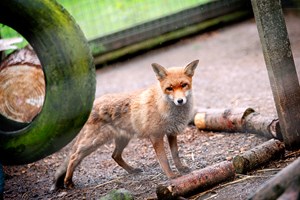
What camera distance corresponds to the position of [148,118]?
15.3ft

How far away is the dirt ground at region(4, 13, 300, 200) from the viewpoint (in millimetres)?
4531

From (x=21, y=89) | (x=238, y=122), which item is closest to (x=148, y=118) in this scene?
(x=238, y=122)

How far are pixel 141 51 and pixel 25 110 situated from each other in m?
4.55

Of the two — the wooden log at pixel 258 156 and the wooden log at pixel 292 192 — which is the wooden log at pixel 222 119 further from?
the wooden log at pixel 292 192

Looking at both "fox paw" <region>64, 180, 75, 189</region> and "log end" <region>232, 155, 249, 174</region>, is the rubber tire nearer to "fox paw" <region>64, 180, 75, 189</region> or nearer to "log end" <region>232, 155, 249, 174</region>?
"fox paw" <region>64, 180, 75, 189</region>

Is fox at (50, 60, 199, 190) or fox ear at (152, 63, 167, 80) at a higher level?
fox ear at (152, 63, 167, 80)

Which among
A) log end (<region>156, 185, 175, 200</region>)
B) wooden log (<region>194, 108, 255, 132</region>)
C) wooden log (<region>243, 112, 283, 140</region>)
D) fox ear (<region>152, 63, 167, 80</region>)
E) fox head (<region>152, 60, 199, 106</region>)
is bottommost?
log end (<region>156, 185, 175, 200</region>)

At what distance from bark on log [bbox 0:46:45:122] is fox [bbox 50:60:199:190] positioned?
65 cm

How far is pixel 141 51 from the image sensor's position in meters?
9.55

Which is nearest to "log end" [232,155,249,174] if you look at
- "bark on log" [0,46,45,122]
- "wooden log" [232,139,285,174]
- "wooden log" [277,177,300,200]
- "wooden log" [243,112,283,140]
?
"wooden log" [232,139,285,174]

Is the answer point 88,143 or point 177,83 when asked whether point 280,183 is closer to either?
point 177,83

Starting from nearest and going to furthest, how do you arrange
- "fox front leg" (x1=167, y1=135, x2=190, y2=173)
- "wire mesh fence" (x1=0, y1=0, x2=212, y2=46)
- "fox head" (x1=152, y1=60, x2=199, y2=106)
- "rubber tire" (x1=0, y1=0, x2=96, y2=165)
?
"rubber tire" (x1=0, y1=0, x2=96, y2=165) < "fox head" (x1=152, y1=60, x2=199, y2=106) < "fox front leg" (x1=167, y1=135, x2=190, y2=173) < "wire mesh fence" (x1=0, y1=0, x2=212, y2=46)

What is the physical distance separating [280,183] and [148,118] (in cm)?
211

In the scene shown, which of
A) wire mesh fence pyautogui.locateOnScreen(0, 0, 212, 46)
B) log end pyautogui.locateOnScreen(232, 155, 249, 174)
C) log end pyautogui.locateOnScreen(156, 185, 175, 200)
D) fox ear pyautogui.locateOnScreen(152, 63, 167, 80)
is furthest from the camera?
wire mesh fence pyautogui.locateOnScreen(0, 0, 212, 46)
